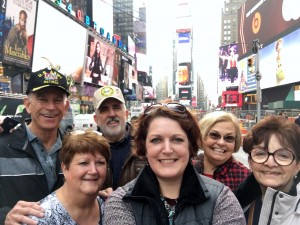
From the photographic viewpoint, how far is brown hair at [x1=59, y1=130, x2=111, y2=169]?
2.45 metres

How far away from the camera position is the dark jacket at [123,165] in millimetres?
3186

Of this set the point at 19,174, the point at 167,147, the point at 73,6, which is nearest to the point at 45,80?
the point at 19,174

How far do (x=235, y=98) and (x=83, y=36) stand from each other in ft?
124

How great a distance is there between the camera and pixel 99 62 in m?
47.6

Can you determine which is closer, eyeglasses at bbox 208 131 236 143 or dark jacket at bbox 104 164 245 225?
dark jacket at bbox 104 164 245 225

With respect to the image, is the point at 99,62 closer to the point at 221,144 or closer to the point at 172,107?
the point at 221,144

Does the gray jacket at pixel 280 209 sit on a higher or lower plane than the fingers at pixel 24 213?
higher

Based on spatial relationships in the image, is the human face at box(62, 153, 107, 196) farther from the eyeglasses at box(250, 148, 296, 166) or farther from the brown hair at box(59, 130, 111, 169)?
the eyeglasses at box(250, 148, 296, 166)

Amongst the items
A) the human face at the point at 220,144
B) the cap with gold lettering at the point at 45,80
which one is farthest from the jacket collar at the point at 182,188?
the cap with gold lettering at the point at 45,80

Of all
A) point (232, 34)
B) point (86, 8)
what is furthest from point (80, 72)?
point (232, 34)

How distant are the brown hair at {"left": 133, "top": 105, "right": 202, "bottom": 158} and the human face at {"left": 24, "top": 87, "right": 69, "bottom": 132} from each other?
1.30 meters

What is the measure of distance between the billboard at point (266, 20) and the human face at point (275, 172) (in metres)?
43.5

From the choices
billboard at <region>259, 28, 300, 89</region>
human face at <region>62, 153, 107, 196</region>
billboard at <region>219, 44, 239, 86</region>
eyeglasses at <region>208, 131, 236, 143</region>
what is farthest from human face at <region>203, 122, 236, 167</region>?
billboard at <region>219, 44, 239, 86</region>

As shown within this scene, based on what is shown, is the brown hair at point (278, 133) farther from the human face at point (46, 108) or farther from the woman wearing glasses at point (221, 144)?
the human face at point (46, 108)
